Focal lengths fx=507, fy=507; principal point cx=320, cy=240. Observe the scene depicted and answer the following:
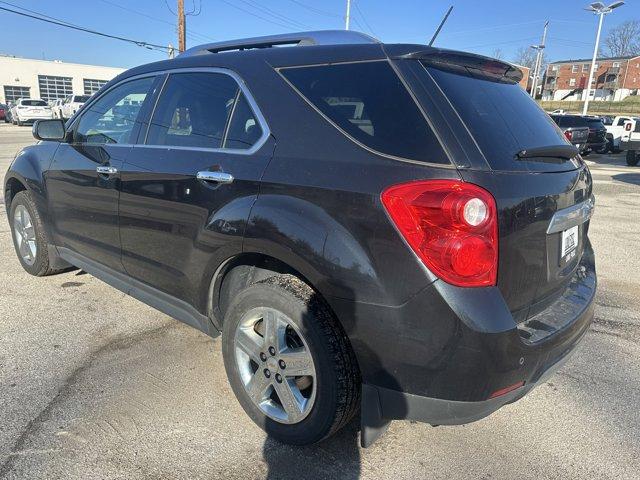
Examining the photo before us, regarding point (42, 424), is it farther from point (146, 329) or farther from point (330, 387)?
point (330, 387)

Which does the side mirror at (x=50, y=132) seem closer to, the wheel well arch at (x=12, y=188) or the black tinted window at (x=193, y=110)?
the wheel well arch at (x=12, y=188)

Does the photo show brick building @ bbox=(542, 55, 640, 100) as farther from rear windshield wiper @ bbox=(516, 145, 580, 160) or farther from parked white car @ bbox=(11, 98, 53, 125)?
rear windshield wiper @ bbox=(516, 145, 580, 160)

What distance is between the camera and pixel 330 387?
2203mm

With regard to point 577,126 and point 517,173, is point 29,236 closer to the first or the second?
point 517,173

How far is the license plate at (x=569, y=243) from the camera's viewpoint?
2.36m

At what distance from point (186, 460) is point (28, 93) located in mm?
69146

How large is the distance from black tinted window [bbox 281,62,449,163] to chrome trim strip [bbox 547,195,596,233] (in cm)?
64

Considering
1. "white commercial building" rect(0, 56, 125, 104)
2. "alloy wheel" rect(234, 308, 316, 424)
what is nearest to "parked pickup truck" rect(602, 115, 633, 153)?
"alloy wheel" rect(234, 308, 316, 424)

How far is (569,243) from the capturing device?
2445mm

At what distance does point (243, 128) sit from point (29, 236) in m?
3.03

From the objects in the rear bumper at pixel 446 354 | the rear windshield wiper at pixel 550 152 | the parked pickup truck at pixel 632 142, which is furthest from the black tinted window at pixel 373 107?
the parked pickup truck at pixel 632 142

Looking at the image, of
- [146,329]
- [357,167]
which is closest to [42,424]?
[146,329]

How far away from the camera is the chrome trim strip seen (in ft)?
7.32

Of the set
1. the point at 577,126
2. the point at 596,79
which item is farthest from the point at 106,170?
the point at 596,79
